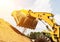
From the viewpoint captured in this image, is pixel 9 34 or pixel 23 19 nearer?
pixel 9 34

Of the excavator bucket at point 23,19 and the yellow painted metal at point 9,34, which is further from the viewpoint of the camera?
the excavator bucket at point 23,19

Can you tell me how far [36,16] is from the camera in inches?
717

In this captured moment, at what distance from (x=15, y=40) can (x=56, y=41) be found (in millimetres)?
3032

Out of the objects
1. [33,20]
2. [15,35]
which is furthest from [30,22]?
[15,35]

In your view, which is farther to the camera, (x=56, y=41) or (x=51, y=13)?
(x=51, y=13)

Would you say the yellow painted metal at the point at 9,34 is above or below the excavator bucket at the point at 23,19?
below

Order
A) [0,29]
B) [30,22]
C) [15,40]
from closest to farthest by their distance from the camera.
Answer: [15,40]
[0,29]
[30,22]

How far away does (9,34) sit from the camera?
17312mm

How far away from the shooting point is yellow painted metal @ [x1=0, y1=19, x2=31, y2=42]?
16.1 m

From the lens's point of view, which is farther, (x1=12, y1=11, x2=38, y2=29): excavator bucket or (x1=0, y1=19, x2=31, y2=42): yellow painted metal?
(x1=12, y1=11, x2=38, y2=29): excavator bucket

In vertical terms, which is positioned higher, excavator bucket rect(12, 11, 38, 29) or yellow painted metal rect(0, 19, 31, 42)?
excavator bucket rect(12, 11, 38, 29)

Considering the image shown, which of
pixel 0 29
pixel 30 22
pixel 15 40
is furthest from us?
pixel 30 22

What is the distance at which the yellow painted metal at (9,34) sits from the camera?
1612cm

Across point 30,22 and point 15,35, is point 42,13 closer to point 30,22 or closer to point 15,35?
point 30,22
